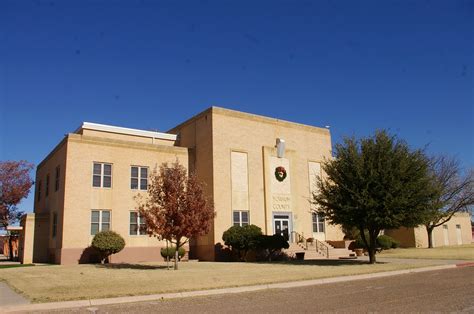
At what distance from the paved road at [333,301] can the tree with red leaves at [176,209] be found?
29.6ft

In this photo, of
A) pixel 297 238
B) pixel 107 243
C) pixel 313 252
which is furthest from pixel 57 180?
pixel 313 252

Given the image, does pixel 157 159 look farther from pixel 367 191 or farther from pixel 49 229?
pixel 367 191

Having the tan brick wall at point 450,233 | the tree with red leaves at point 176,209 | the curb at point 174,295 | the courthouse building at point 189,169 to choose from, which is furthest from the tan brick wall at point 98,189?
the tan brick wall at point 450,233

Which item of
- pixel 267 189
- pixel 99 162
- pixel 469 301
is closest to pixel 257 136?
pixel 267 189

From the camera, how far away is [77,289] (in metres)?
14.1

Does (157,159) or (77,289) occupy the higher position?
(157,159)

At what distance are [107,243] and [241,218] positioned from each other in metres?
10.2

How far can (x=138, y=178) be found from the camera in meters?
Result: 32.3

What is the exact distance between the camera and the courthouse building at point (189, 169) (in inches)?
1173

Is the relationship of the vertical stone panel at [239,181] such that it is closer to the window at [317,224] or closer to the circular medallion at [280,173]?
the circular medallion at [280,173]

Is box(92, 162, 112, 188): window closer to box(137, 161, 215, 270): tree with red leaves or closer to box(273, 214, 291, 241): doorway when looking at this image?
box(137, 161, 215, 270): tree with red leaves

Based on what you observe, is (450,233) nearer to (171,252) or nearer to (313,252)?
(313,252)

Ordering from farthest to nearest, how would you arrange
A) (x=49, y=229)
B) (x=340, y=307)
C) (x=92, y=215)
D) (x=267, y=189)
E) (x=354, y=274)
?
1. (x=267, y=189)
2. (x=49, y=229)
3. (x=92, y=215)
4. (x=354, y=274)
5. (x=340, y=307)

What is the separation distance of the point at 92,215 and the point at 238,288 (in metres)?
18.1
